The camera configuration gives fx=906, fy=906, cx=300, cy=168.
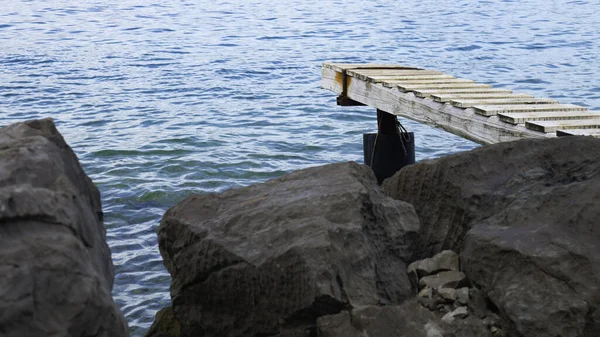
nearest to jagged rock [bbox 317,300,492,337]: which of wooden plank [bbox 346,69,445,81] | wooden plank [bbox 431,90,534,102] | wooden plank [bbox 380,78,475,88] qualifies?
wooden plank [bbox 431,90,534,102]

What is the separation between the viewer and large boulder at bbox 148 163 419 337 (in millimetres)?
4551

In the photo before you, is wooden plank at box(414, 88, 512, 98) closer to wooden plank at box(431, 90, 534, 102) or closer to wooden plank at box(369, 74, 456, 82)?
wooden plank at box(431, 90, 534, 102)

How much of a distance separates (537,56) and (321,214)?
16.5 m

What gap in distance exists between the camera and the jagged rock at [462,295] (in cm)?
473

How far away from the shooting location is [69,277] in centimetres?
350

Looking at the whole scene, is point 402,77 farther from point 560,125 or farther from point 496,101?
point 560,125

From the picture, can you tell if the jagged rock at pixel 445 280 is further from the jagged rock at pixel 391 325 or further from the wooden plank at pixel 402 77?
the wooden plank at pixel 402 77

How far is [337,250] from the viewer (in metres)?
4.66

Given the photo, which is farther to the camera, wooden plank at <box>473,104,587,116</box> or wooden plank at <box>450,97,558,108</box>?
wooden plank at <box>450,97,558,108</box>

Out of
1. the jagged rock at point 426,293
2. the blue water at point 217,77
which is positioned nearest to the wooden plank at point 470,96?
the blue water at point 217,77

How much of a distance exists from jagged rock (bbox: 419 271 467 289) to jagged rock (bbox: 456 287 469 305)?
0.09 meters

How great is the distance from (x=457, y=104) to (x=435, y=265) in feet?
10.5

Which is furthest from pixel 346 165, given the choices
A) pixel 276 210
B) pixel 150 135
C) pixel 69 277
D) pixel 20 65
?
pixel 20 65

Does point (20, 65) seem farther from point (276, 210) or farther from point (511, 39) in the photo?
point (276, 210)
